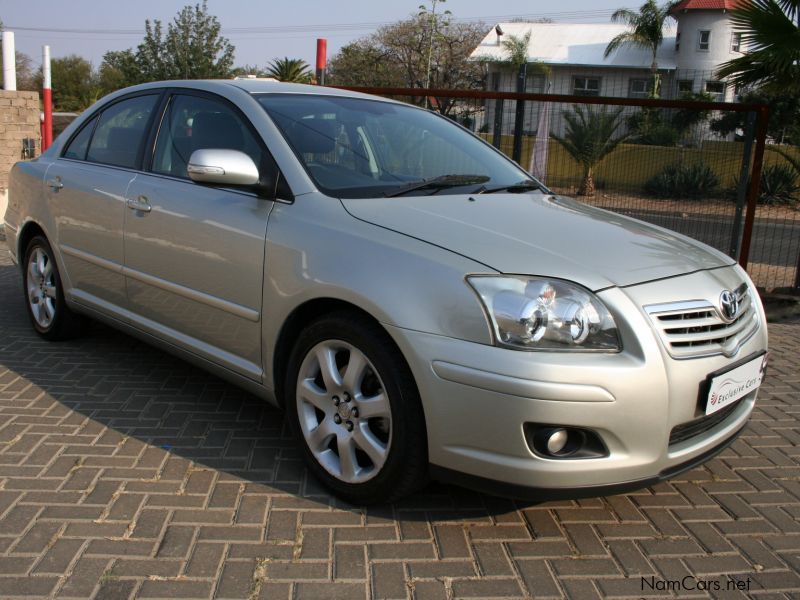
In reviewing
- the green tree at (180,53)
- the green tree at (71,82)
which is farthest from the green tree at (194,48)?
the green tree at (71,82)

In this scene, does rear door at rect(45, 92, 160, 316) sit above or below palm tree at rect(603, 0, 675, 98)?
below

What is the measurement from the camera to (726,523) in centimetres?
311

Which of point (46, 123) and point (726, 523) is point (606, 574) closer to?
point (726, 523)

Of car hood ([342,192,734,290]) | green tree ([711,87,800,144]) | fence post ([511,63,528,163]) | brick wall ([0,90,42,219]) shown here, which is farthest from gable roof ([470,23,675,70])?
car hood ([342,192,734,290])

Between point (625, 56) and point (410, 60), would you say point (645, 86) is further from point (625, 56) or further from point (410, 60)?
point (410, 60)

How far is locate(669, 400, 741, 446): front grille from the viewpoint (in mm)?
2781

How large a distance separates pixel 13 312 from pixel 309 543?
14.1 feet

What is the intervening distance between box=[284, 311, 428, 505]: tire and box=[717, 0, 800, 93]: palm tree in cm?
583

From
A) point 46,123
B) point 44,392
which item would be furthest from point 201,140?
point 46,123

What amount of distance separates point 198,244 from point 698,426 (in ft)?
7.68

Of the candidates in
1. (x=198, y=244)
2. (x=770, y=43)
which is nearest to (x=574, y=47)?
(x=770, y=43)

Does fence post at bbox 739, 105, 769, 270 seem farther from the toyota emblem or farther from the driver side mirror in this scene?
the driver side mirror

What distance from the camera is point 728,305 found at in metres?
2.99

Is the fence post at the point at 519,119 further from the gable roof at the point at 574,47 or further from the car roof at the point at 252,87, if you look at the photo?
the gable roof at the point at 574,47
